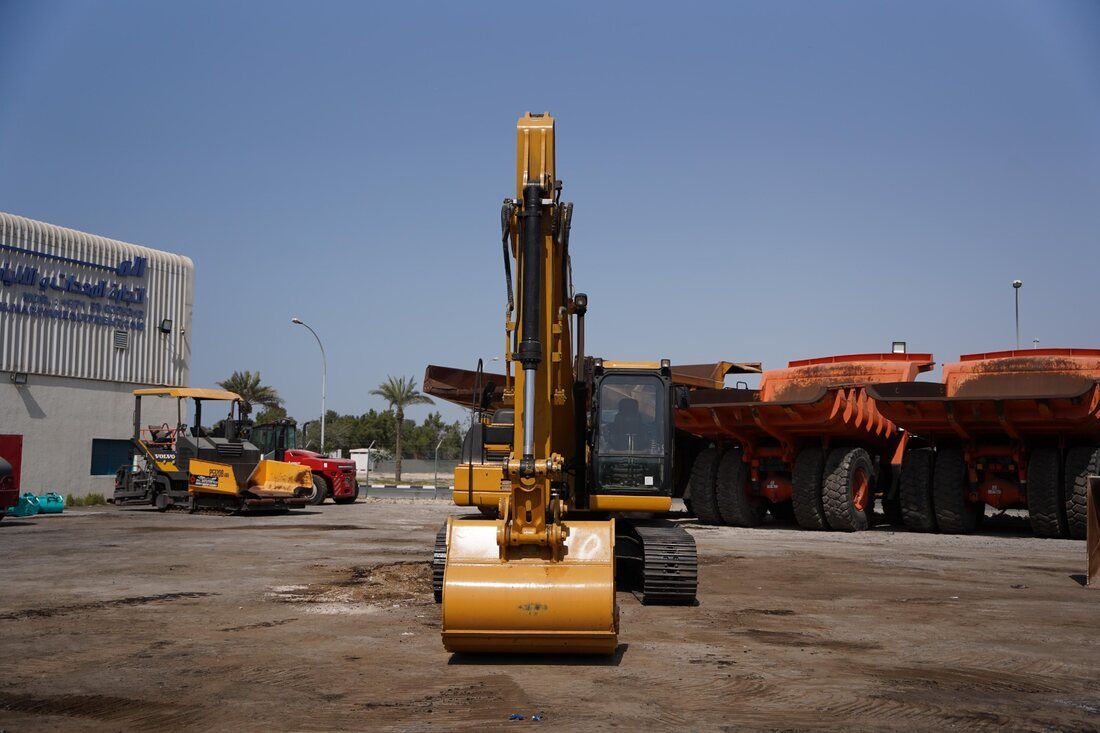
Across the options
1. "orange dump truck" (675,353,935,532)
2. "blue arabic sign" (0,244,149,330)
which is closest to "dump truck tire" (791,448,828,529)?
"orange dump truck" (675,353,935,532)

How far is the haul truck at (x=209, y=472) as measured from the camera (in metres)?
23.4

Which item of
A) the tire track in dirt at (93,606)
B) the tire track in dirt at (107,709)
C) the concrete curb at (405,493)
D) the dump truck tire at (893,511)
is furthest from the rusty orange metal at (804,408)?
the concrete curb at (405,493)

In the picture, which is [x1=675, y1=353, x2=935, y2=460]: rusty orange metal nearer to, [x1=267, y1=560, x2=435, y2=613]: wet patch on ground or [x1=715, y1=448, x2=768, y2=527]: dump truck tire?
[x1=715, y1=448, x2=768, y2=527]: dump truck tire

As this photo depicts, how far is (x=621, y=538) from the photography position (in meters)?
10.8

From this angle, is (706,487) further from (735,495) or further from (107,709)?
(107,709)

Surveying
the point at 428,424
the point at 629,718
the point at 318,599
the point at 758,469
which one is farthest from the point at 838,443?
the point at 428,424

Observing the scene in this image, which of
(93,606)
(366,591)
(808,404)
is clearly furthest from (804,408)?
(93,606)

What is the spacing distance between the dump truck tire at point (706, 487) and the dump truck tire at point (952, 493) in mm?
4934

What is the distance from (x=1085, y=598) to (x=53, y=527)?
1821 centimetres

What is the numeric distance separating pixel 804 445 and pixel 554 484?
13.4 m

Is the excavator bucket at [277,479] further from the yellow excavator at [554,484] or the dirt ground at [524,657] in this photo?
the yellow excavator at [554,484]

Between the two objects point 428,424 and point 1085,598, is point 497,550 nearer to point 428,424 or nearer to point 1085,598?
point 1085,598

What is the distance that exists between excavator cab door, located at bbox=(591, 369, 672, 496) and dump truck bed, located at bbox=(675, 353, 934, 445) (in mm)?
10487

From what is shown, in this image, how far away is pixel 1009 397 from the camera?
60.1ft
